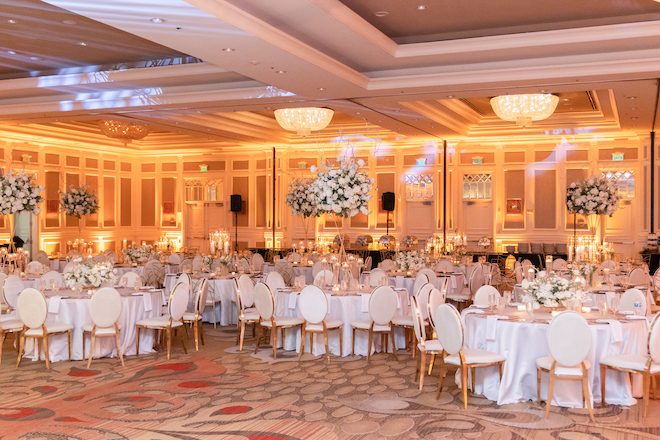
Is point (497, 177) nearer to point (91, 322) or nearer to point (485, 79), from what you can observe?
point (485, 79)

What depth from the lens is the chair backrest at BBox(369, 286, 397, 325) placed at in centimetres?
705

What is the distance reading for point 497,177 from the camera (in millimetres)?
16062

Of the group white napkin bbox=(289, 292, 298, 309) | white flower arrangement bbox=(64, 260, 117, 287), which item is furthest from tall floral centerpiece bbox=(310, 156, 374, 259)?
white flower arrangement bbox=(64, 260, 117, 287)

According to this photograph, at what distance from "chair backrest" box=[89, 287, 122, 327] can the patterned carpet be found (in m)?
0.53

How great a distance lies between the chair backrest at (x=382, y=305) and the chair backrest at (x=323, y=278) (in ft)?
3.72

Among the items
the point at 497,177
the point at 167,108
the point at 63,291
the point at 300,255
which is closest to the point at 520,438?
the point at 63,291

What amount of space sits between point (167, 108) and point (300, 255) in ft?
14.5

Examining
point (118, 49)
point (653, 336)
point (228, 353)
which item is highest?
point (118, 49)

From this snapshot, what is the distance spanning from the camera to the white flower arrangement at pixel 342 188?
7.43m

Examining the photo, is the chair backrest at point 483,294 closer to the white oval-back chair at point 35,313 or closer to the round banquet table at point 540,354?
the round banquet table at point 540,354

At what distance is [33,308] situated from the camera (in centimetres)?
677

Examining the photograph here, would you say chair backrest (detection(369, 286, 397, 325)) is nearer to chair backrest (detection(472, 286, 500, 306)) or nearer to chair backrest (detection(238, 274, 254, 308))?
chair backrest (detection(472, 286, 500, 306))

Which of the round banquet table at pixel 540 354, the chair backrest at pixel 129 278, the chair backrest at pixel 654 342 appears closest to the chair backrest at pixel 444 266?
the chair backrest at pixel 129 278

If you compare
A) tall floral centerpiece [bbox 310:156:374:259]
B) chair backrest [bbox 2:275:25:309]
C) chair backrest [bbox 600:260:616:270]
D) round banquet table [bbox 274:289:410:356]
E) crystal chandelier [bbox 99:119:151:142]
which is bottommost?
round banquet table [bbox 274:289:410:356]
